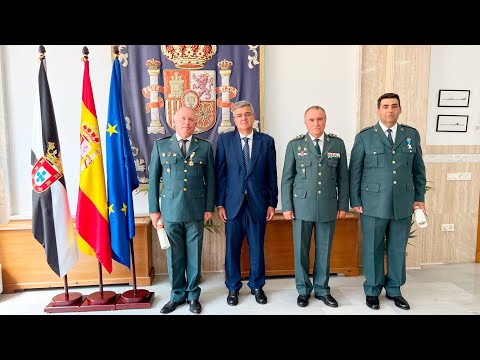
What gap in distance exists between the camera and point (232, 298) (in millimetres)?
3041

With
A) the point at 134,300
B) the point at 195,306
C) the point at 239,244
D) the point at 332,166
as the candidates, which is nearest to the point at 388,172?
the point at 332,166

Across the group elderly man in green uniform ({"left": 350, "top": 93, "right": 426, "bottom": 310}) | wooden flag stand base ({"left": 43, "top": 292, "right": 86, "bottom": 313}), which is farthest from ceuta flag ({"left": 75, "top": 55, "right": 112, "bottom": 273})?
elderly man in green uniform ({"left": 350, "top": 93, "right": 426, "bottom": 310})

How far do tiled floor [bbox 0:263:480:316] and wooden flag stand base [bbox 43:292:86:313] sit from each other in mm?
110

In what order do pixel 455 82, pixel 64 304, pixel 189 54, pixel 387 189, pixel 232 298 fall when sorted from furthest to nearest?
pixel 455 82 < pixel 189 54 < pixel 232 298 < pixel 64 304 < pixel 387 189

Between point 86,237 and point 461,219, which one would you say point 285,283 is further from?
point 461,219

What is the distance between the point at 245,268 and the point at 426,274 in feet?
5.99

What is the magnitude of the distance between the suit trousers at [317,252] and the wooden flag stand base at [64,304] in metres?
1.77

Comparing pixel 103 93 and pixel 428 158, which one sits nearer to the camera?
pixel 103 93

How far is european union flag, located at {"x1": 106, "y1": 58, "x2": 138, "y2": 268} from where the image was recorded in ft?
9.50

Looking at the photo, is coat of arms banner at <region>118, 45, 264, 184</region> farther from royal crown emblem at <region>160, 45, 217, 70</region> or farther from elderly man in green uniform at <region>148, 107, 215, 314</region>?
elderly man in green uniform at <region>148, 107, 215, 314</region>

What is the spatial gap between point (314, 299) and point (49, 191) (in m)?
2.28

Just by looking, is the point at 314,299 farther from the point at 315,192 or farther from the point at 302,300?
the point at 315,192

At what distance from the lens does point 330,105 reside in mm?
3818

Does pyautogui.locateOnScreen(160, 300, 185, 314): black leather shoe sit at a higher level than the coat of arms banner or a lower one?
lower
